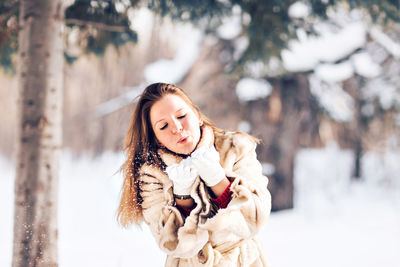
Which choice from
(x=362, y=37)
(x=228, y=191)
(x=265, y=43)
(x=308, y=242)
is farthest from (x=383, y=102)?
(x=228, y=191)

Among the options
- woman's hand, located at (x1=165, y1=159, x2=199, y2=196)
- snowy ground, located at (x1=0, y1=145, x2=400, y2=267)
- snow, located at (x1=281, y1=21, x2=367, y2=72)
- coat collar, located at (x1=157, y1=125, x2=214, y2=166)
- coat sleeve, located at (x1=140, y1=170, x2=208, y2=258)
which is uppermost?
snow, located at (x1=281, y1=21, x2=367, y2=72)

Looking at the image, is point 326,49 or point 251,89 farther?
point 251,89

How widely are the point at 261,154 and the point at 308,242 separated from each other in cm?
187

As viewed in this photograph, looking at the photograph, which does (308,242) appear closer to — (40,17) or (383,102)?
(383,102)

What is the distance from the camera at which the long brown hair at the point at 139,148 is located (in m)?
1.74

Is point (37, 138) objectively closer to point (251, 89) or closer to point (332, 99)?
point (251, 89)

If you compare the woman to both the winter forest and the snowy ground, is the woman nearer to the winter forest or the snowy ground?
the winter forest

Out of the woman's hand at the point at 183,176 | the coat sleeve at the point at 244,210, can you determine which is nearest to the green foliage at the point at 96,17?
the woman's hand at the point at 183,176

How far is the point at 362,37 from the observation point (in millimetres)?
5441

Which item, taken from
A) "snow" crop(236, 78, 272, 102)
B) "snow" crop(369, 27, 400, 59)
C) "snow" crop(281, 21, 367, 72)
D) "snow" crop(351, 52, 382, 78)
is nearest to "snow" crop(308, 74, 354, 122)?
"snow" crop(281, 21, 367, 72)

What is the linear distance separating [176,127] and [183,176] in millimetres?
243

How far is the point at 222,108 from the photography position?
21.3 ft

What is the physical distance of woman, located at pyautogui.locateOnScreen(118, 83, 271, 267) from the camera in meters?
1.48

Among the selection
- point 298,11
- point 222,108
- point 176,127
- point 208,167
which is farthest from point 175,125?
point 222,108
